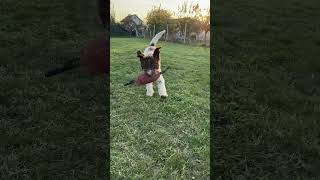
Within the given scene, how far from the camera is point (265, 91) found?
6.54 m

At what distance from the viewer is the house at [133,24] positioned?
350 centimetres

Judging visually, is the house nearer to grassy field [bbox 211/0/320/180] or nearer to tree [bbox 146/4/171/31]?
tree [bbox 146/4/171/31]

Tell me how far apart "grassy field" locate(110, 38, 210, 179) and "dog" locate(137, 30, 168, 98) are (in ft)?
0.11

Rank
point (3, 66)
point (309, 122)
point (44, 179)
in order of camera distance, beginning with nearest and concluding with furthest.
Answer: point (44, 179) → point (309, 122) → point (3, 66)

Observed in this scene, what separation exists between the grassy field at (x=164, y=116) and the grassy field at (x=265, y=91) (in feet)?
3.80

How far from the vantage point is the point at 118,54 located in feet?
11.4

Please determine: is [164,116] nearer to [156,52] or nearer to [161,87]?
[161,87]

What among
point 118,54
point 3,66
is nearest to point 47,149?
point 118,54

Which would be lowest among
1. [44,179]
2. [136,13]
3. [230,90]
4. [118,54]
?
[44,179]

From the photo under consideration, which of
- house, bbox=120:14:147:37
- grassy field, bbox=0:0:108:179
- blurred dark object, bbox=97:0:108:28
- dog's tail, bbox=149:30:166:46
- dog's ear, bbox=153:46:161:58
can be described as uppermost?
blurred dark object, bbox=97:0:108:28

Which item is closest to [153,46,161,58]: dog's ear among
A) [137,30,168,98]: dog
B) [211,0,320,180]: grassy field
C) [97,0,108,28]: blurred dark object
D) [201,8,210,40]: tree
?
[137,30,168,98]: dog

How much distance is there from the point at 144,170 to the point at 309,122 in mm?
2580

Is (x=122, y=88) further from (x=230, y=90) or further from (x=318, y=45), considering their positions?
(x=318, y=45)

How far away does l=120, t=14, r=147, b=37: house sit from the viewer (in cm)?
Result: 350
